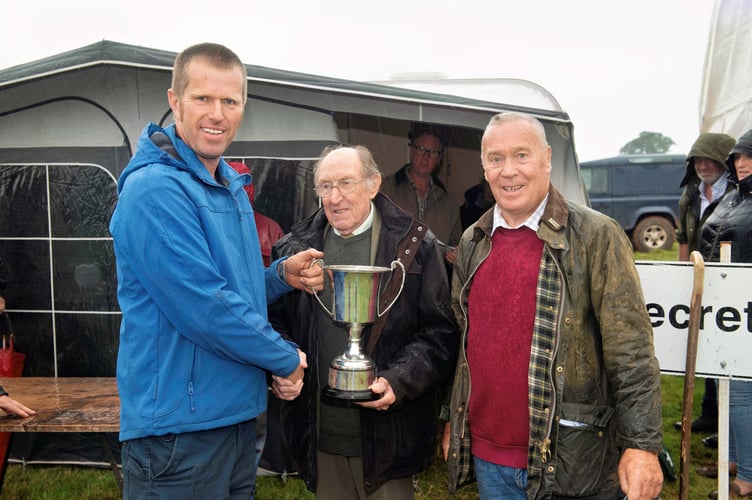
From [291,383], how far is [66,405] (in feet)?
4.95

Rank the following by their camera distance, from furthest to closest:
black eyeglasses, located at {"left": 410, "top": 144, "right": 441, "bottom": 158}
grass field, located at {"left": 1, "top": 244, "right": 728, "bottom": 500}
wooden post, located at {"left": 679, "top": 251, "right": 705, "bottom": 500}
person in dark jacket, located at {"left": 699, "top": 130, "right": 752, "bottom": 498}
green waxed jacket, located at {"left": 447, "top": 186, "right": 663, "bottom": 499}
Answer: black eyeglasses, located at {"left": 410, "top": 144, "right": 441, "bottom": 158} → grass field, located at {"left": 1, "top": 244, "right": 728, "bottom": 500} → person in dark jacket, located at {"left": 699, "top": 130, "right": 752, "bottom": 498} → wooden post, located at {"left": 679, "top": 251, "right": 705, "bottom": 500} → green waxed jacket, located at {"left": 447, "top": 186, "right": 663, "bottom": 499}

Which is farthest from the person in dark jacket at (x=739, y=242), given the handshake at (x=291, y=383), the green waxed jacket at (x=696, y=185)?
the handshake at (x=291, y=383)

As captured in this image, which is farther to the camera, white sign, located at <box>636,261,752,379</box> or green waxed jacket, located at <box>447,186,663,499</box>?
white sign, located at <box>636,261,752,379</box>

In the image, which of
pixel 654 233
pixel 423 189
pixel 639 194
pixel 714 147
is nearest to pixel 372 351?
pixel 423 189

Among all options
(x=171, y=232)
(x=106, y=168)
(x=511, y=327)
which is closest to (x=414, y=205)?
(x=106, y=168)

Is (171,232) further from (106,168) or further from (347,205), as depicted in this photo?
(106,168)

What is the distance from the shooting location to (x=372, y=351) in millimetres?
2383

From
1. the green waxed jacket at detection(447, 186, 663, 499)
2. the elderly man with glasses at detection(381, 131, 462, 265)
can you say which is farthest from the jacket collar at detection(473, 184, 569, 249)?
the elderly man with glasses at detection(381, 131, 462, 265)

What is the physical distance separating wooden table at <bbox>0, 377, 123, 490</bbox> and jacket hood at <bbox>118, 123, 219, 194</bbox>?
Answer: 123 cm

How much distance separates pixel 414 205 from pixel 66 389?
3.15 metres

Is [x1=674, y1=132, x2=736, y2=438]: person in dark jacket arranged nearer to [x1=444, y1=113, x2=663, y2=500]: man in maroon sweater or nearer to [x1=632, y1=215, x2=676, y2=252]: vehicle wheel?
[x1=444, y1=113, x2=663, y2=500]: man in maroon sweater

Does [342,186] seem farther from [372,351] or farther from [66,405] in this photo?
[66,405]

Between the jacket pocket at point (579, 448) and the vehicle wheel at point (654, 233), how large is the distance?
1355 centimetres

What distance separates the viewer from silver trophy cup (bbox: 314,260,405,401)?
2139 millimetres
